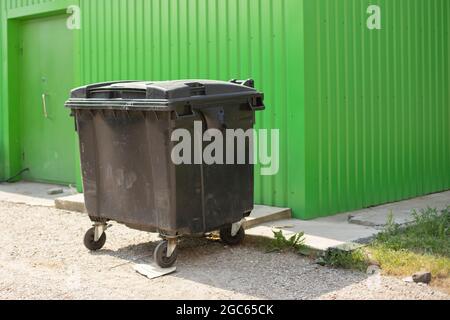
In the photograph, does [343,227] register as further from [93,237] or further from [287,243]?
[93,237]

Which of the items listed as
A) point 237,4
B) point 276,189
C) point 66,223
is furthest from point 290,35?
point 66,223

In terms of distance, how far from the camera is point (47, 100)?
30.8 feet

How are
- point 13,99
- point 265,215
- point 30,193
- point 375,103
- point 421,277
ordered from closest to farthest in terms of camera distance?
point 421,277 → point 265,215 → point 375,103 → point 30,193 → point 13,99

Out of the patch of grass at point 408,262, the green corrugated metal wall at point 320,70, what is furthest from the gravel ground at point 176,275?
the green corrugated metal wall at point 320,70

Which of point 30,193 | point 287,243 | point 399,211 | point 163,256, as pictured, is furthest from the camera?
point 30,193

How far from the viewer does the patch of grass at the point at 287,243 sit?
5.26m

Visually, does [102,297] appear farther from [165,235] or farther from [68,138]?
[68,138]

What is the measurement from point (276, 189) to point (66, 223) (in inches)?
85.2

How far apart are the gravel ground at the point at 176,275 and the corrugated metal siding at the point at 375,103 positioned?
1.33 metres

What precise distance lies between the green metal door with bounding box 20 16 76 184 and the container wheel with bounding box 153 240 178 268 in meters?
4.35

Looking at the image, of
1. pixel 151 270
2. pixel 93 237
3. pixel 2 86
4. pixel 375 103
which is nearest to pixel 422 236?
pixel 375 103

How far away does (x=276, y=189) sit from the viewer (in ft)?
21.1

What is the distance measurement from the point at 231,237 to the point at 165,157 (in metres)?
1.11

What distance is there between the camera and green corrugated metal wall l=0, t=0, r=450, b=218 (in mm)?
6254
